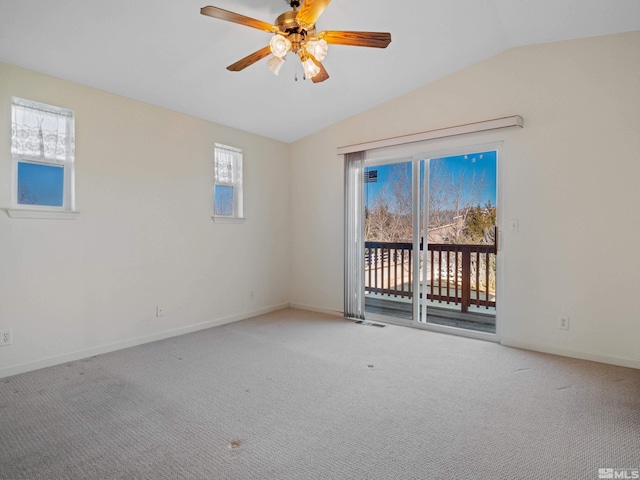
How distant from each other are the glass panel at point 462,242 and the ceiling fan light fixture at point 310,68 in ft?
6.66

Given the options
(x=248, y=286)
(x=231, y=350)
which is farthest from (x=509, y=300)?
(x=248, y=286)

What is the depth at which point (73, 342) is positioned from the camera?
3.03 m

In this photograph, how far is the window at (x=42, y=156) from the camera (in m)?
2.77

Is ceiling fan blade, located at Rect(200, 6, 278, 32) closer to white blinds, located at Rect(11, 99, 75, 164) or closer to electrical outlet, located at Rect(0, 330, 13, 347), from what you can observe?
white blinds, located at Rect(11, 99, 75, 164)

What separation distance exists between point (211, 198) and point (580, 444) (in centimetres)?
383

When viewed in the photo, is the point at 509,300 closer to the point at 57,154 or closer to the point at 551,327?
the point at 551,327

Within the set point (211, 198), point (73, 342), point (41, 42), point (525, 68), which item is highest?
point (525, 68)

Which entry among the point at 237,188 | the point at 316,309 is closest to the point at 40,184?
the point at 237,188

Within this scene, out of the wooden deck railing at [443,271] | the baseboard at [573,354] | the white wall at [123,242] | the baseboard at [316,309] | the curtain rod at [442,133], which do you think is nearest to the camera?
the white wall at [123,242]

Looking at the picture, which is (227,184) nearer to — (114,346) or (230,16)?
(114,346)

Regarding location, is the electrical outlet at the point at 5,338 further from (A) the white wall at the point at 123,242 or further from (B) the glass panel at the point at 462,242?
(B) the glass panel at the point at 462,242

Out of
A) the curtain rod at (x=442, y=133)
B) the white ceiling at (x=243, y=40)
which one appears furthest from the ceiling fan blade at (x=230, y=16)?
the curtain rod at (x=442, y=133)

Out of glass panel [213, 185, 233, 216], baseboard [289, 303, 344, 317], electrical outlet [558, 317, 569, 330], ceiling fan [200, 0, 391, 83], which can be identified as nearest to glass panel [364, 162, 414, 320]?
baseboard [289, 303, 344, 317]

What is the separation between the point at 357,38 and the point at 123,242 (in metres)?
2.74
